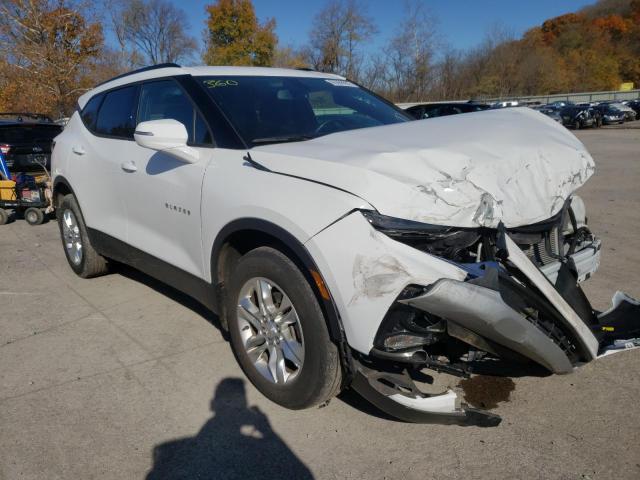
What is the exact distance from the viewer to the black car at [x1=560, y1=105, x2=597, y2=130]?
32622 mm

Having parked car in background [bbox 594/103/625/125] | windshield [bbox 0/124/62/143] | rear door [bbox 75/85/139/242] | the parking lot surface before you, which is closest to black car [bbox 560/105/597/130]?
parked car in background [bbox 594/103/625/125]

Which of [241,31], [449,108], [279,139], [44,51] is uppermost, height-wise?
[241,31]

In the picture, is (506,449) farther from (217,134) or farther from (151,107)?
(151,107)

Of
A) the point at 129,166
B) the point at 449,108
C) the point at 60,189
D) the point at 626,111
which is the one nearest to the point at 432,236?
the point at 129,166

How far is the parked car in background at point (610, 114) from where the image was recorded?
34.2 metres

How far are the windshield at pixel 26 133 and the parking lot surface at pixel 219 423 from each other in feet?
18.1

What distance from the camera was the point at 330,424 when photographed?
2830 millimetres

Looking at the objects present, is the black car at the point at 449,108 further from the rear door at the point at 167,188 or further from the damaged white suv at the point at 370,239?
the rear door at the point at 167,188

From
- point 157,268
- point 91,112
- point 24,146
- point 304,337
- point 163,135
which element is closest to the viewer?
point 304,337

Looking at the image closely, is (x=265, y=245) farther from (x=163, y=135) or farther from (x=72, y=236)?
(x=72, y=236)

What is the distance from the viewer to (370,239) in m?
2.24

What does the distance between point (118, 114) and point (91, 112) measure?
2.18ft

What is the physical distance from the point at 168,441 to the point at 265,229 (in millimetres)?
1221

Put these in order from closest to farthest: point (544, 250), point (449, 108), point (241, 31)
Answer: point (544, 250) < point (449, 108) < point (241, 31)
